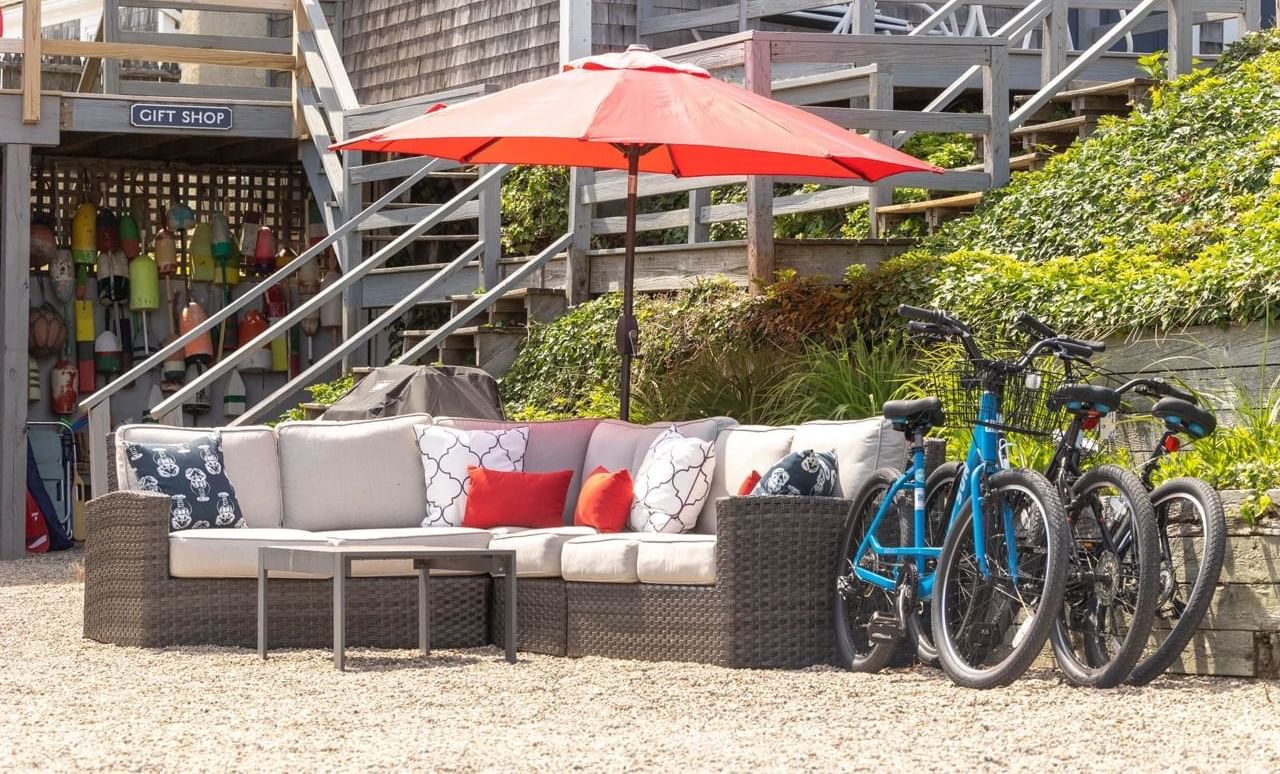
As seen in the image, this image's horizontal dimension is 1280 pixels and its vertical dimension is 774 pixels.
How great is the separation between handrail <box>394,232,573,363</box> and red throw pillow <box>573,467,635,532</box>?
3.45m

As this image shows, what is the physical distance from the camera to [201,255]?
13.0m

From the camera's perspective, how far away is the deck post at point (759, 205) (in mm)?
8688

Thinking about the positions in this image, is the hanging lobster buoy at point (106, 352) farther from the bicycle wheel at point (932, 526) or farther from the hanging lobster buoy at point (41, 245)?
the bicycle wheel at point (932, 526)

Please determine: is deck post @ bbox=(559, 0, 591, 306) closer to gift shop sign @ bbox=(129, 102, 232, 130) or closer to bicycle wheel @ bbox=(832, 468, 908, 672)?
gift shop sign @ bbox=(129, 102, 232, 130)

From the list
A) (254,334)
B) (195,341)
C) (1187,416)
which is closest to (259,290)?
(195,341)

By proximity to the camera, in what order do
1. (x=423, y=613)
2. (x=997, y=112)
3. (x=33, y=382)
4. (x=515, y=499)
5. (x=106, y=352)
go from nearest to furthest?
(x=423, y=613) < (x=515, y=499) < (x=997, y=112) < (x=33, y=382) < (x=106, y=352)

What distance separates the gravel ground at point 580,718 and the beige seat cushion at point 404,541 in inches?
15.9

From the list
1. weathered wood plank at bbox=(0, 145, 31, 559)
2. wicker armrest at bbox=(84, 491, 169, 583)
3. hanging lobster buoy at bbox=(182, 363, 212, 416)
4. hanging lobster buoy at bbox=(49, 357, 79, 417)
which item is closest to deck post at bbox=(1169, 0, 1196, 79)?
weathered wood plank at bbox=(0, 145, 31, 559)

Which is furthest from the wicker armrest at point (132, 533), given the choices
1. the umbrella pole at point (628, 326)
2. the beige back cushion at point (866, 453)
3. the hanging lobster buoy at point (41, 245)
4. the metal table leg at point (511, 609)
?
the hanging lobster buoy at point (41, 245)

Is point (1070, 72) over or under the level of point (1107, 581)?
over

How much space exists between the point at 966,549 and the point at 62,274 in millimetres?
8773

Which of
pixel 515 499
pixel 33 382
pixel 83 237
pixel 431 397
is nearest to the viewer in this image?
pixel 515 499

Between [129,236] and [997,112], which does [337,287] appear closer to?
[129,236]

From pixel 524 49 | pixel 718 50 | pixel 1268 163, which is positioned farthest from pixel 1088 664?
pixel 524 49
